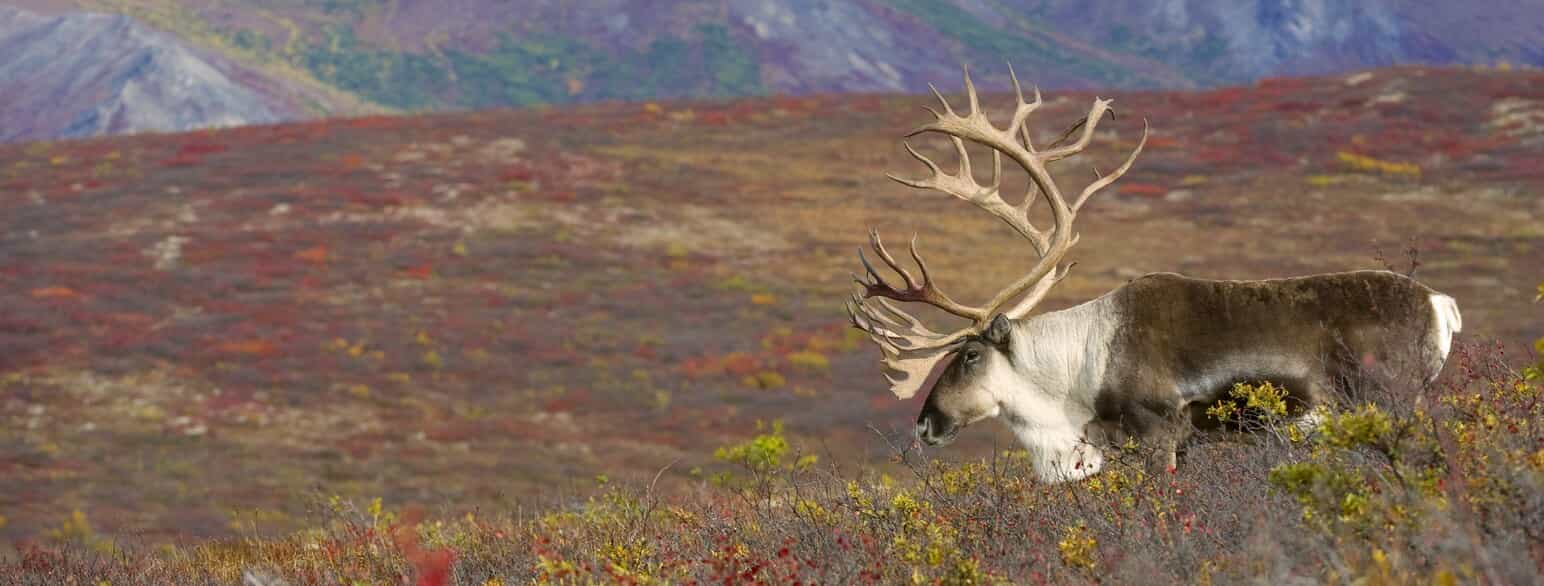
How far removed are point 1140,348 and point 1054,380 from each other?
1.74 ft

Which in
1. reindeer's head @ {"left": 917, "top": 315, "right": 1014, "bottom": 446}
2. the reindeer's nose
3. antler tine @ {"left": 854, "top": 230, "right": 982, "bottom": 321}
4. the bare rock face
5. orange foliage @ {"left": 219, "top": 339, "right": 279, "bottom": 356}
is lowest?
the bare rock face

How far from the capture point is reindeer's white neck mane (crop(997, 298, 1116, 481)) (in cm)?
721

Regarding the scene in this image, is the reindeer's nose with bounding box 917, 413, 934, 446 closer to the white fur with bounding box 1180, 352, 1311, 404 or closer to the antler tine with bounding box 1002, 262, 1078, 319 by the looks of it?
the antler tine with bounding box 1002, 262, 1078, 319

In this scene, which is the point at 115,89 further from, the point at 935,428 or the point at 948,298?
the point at 935,428

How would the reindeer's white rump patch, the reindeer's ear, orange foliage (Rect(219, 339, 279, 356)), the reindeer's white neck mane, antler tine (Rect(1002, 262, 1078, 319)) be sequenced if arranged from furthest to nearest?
orange foliage (Rect(219, 339, 279, 356)) → antler tine (Rect(1002, 262, 1078, 319)) → the reindeer's ear → the reindeer's white neck mane → the reindeer's white rump patch

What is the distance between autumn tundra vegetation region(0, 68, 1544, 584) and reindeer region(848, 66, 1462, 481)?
0.55ft

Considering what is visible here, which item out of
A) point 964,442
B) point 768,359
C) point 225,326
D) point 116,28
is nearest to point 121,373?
point 225,326

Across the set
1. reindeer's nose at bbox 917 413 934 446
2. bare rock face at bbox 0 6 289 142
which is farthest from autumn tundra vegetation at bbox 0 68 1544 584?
bare rock face at bbox 0 6 289 142

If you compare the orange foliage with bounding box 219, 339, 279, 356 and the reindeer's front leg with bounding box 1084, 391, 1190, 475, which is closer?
the reindeer's front leg with bounding box 1084, 391, 1190, 475

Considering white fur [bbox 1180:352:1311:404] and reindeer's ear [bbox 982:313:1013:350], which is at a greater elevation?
white fur [bbox 1180:352:1311:404]

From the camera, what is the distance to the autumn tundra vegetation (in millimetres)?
4957

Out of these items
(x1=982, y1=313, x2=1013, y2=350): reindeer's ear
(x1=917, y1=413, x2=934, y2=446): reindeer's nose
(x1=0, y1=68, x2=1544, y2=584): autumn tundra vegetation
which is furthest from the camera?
(x1=917, y1=413, x2=934, y2=446): reindeer's nose

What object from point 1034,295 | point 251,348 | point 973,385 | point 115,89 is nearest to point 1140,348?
point 973,385

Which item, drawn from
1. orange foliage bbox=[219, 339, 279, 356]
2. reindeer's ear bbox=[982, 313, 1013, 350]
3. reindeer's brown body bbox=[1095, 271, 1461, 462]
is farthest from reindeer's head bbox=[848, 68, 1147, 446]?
orange foliage bbox=[219, 339, 279, 356]
